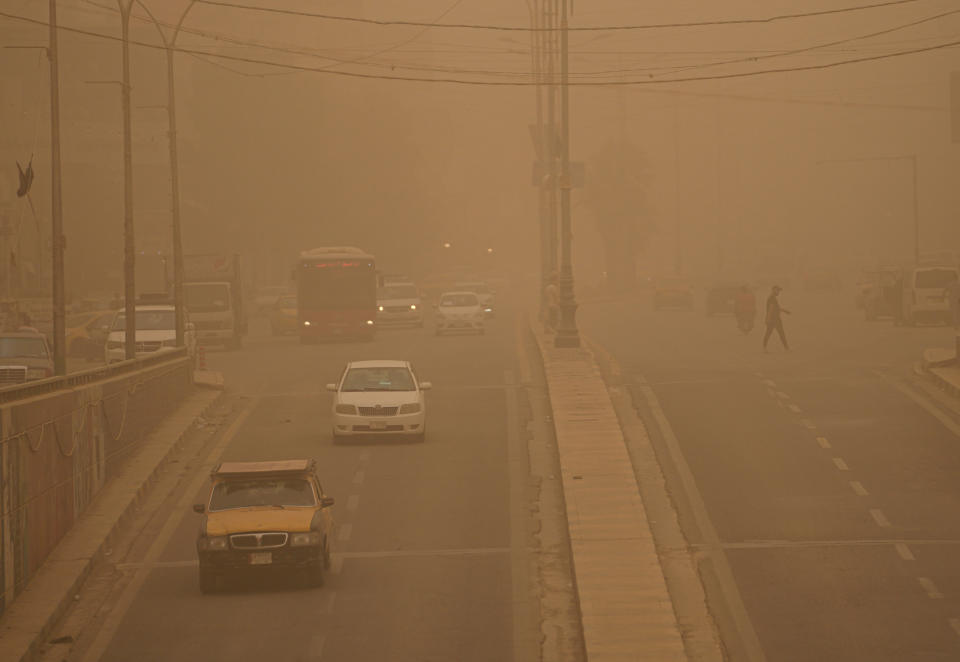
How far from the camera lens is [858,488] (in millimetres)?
21891

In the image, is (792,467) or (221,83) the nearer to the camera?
(792,467)

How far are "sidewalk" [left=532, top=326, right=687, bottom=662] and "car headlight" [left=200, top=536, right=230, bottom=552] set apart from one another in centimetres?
410

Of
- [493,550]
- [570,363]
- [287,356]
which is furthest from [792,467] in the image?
[287,356]

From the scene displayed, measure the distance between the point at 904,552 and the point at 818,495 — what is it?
345 cm

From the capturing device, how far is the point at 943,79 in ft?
521

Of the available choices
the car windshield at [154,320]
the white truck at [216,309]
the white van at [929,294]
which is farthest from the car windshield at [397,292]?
the white van at [929,294]

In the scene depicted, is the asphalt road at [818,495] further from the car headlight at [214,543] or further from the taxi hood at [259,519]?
the car headlight at [214,543]

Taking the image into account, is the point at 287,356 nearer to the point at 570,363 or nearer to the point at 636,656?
the point at 570,363

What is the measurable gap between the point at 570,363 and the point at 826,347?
10708 millimetres

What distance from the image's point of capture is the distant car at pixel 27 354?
32438mm

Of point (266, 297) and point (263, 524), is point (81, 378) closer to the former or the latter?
point (263, 524)

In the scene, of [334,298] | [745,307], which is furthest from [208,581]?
[334,298]

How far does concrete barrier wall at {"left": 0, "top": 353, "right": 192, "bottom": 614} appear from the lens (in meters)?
16.3

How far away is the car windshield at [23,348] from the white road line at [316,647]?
20110 mm
